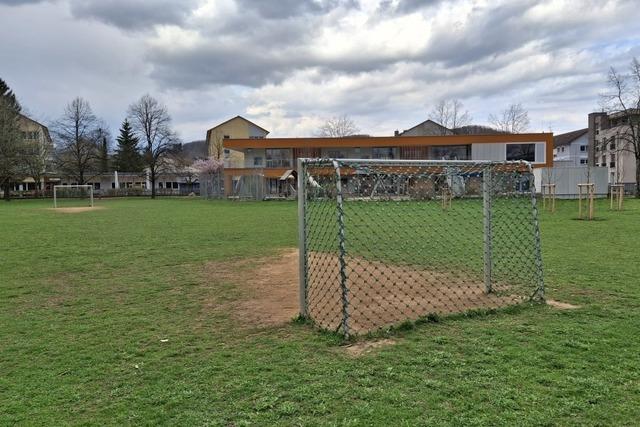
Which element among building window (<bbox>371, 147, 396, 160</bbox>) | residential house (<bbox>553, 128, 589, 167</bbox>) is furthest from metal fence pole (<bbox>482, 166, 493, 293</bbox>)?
residential house (<bbox>553, 128, 589, 167</bbox>)

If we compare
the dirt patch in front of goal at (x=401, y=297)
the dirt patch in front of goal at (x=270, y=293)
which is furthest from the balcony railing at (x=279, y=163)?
the dirt patch in front of goal at (x=401, y=297)

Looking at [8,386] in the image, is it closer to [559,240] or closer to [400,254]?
[400,254]

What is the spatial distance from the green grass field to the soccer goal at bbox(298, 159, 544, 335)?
17.5 inches

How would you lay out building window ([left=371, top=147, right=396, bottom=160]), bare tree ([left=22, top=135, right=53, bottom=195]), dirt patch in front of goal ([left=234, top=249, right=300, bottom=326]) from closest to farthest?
1. dirt patch in front of goal ([left=234, top=249, right=300, bottom=326])
2. bare tree ([left=22, top=135, right=53, bottom=195])
3. building window ([left=371, top=147, right=396, bottom=160])

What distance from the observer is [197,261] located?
931 centimetres

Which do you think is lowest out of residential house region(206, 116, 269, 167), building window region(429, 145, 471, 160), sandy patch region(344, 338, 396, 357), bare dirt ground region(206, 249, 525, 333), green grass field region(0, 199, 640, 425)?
green grass field region(0, 199, 640, 425)

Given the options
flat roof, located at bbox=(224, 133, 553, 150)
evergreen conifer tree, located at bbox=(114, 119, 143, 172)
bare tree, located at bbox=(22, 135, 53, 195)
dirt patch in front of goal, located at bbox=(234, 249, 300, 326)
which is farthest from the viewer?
evergreen conifer tree, located at bbox=(114, 119, 143, 172)

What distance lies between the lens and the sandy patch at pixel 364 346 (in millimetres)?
4004

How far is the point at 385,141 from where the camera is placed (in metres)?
47.2

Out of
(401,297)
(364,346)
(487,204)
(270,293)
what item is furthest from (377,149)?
(364,346)

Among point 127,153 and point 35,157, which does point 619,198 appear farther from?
point 127,153

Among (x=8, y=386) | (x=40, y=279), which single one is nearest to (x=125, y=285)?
(x=40, y=279)

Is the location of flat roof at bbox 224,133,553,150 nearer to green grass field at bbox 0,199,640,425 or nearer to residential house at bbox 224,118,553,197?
residential house at bbox 224,118,553,197

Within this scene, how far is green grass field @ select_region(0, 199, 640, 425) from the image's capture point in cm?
301
